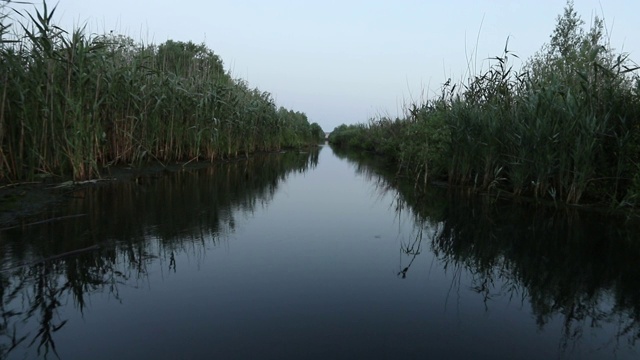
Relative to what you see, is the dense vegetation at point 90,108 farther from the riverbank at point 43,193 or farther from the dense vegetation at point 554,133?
the dense vegetation at point 554,133

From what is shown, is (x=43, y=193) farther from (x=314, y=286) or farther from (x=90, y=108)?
(x=314, y=286)

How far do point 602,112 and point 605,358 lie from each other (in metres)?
4.44

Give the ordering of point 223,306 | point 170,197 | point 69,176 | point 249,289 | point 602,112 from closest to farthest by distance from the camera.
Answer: point 223,306
point 249,289
point 602,112
point 170,197
point 69,176

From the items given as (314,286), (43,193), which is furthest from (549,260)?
(43,193)

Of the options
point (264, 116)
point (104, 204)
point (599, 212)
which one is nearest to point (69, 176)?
point (104, 204)

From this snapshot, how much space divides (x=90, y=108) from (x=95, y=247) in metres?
3.84

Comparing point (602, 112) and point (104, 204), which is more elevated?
point (602, 112)

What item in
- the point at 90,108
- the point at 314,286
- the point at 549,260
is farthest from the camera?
the point at 90,108

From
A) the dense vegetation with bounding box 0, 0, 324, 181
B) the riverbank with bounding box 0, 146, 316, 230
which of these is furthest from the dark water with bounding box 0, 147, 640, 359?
the dense vegetation with bounding box 0, 0, 324, 181

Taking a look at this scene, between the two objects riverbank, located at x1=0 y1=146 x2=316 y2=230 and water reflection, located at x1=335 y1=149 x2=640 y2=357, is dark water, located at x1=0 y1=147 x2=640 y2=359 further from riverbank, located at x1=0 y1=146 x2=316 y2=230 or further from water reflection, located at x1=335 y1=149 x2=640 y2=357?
riverbank, located at x1=0 y1=146 x2=316 y2=230

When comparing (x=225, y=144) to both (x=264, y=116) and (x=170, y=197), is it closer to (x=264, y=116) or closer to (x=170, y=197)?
(x=264, y=116)

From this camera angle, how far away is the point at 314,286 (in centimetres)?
256

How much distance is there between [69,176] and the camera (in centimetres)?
598

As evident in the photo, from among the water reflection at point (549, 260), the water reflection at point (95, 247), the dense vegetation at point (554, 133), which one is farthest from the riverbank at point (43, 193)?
the dense vegetation at point (554, 133)
